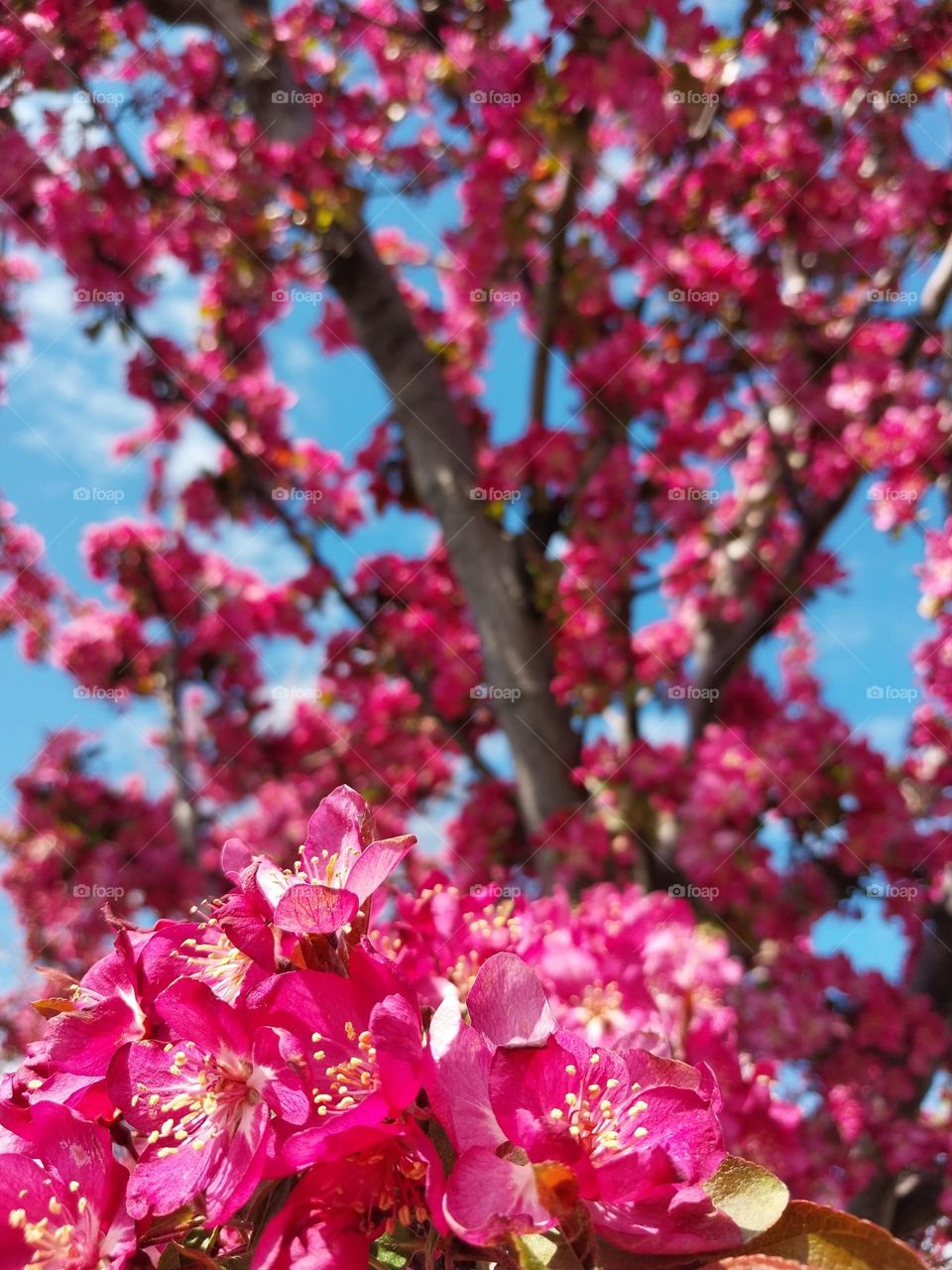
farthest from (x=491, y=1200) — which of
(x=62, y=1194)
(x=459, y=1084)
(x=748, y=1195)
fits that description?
(x=62, y=1194)

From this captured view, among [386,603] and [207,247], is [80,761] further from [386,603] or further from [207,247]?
[207,247]

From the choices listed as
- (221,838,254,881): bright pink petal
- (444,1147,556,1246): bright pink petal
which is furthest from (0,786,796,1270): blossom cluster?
(221,838,254,881): bright pink petal

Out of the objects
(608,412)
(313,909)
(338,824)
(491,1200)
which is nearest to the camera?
(491,1200)

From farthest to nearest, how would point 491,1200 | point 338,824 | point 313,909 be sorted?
point 338,824
point 313,909
point 491,1200

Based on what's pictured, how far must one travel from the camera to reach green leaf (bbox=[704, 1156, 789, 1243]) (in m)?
0.65

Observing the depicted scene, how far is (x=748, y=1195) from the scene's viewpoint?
0.67m

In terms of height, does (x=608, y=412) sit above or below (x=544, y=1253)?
above

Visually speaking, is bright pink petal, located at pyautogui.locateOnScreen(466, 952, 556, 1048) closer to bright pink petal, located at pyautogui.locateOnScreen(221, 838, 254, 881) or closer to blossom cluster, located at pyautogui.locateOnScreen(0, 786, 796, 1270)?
blossom cluster, located at pyautogui.locateOnScreen(0, 786, 796, 1270)

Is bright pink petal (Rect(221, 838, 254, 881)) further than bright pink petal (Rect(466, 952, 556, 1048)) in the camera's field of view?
Yes

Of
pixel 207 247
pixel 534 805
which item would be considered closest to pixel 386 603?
pixel 534 805

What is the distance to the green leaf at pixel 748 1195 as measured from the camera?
65 cm

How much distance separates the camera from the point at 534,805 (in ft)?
13.6

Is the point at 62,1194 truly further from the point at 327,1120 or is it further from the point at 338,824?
the point at 338,824

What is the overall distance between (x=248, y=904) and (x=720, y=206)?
458cm
